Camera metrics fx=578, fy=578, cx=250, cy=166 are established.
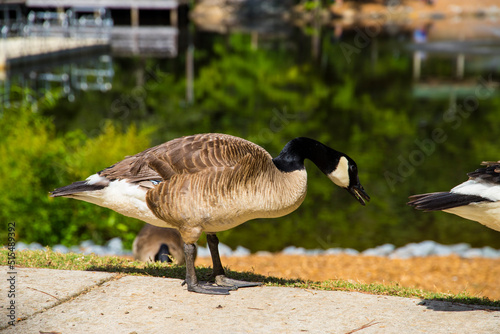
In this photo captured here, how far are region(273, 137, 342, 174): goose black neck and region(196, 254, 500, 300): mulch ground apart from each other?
3.52 metres

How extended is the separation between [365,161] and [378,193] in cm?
228

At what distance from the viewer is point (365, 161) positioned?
51.8 feet

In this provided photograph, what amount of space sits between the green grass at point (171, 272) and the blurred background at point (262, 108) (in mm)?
3542

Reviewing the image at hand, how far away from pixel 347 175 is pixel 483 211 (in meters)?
1.17

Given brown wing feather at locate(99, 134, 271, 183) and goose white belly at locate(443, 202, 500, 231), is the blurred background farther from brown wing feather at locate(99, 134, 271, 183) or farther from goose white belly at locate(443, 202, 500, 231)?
goose white belly at locate(443, 202, 500, 231)

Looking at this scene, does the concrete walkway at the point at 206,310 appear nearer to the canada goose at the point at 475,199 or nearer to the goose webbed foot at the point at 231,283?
the goose webbed foot at the point at 231,283

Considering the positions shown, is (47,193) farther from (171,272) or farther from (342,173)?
(342,173)

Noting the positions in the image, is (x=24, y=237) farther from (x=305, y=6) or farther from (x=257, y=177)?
(x=305, y=6)

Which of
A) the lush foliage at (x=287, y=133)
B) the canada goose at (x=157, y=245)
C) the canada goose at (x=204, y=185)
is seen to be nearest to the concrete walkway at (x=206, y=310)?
the canada goose at (x=204, y=185)

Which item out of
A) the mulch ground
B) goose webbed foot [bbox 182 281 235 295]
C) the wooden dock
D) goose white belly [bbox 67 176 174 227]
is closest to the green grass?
goose webbed foot [bbox 182 281 235 295]

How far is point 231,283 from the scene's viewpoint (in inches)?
198

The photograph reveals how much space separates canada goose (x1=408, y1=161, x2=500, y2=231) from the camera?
4.12m

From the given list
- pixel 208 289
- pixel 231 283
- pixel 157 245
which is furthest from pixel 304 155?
pixel 157 245

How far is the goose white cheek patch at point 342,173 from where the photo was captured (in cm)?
493
